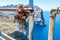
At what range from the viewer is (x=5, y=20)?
9.77 metres

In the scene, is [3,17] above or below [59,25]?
above

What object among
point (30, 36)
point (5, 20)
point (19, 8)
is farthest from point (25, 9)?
point (5, 20)

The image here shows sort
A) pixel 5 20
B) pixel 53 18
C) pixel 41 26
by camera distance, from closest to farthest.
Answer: pixel 53 18
pixel 5 20
pixel 41 26

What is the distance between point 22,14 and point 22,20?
95 millimetres

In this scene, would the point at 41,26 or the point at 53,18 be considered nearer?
the point at 53,18

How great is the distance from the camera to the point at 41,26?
44.4 feet

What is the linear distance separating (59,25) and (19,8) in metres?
8.73

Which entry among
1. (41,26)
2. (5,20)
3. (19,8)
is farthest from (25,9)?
(41,26)

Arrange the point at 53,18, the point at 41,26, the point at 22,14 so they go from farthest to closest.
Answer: the point at 41,26, the point at 22,14, the point at 53,18

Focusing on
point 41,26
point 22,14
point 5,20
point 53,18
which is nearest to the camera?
point 53,18

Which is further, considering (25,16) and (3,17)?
(3,17)

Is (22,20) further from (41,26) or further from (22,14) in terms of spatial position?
(41,26)

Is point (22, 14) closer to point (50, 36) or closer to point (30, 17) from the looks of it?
point (30, 17)

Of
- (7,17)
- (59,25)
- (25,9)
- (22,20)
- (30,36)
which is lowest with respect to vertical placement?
(59,25)
